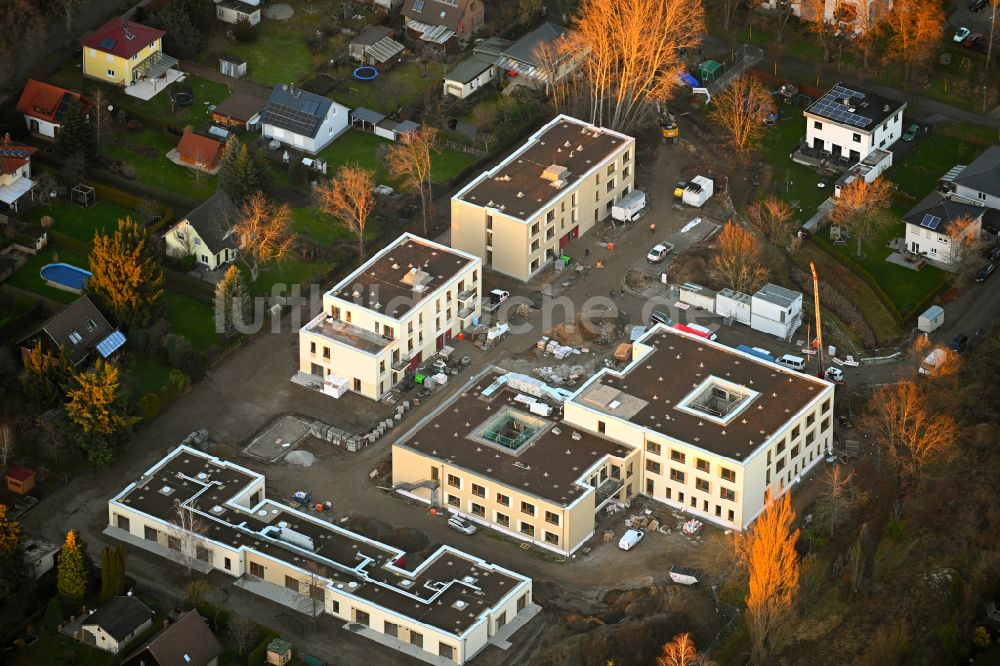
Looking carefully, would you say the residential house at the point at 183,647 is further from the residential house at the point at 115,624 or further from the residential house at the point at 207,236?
the residential house at the point at 207,236

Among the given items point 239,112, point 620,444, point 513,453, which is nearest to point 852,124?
point 620,444

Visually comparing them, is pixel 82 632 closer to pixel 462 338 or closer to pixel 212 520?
pixel 212 520

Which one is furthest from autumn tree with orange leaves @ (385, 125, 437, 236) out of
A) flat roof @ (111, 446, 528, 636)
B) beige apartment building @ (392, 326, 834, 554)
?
flat roof @ (111, 446, 528, 636)

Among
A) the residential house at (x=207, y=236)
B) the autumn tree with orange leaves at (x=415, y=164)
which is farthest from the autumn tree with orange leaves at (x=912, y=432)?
the residential house at (x=207, y=236)

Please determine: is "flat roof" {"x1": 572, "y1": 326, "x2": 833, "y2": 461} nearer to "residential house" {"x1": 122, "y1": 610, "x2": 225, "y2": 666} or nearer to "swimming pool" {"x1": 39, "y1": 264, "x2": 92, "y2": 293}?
"residential house" {"x1": 122, "y1": 610, "x2": 225, "y2": 666}

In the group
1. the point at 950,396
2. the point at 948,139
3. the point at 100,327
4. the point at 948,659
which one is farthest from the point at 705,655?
the point at 948,139

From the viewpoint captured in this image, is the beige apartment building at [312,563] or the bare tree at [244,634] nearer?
the bare tree at [244,634]
